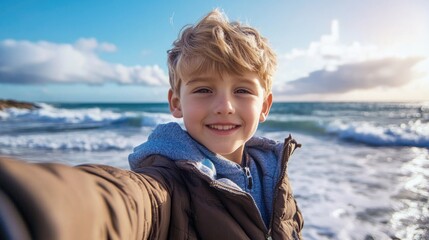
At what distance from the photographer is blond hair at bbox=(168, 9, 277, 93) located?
5.78 feet

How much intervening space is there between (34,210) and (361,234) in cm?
358

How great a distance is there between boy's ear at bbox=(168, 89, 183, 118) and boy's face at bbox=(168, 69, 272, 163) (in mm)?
87

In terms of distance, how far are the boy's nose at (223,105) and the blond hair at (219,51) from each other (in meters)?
0.14

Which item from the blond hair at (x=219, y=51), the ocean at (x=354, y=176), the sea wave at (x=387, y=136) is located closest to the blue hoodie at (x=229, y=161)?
the blond hair at (x=219, y=51)

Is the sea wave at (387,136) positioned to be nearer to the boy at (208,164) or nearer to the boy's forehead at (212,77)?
the boy at (208,164)

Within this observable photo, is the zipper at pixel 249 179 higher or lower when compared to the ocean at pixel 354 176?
higher

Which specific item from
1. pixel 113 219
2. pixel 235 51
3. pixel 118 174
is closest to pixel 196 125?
pixel 235 51

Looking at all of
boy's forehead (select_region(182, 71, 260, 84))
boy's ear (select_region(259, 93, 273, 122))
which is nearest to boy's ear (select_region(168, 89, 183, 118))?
boy's forehead (select_region(182, 71, 260, 84))

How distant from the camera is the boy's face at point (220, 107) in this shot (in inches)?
69.1

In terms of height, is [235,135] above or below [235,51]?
below

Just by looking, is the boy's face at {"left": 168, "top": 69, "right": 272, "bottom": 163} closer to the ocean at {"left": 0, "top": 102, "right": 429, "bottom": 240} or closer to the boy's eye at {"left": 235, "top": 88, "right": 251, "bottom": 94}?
the boy's eye at {"left": 235, "top": 88, "right": 251, "bottom": 94}

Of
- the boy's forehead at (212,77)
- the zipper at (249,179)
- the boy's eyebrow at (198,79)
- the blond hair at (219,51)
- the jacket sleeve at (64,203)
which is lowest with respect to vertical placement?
the zipper at (249,179)

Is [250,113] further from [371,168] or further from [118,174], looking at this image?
[371,168]

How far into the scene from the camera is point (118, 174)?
974mm
